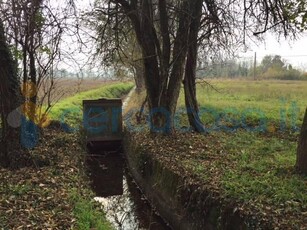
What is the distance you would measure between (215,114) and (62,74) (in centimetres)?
844

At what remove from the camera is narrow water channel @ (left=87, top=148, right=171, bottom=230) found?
851 centimetres

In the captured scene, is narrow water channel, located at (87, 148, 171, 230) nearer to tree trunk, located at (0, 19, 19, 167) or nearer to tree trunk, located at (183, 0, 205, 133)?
tree trunk, located at (0, 19, 19, 167)

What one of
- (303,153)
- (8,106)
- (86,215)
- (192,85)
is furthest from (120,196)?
(303,153)

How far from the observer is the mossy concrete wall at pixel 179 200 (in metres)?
6.04

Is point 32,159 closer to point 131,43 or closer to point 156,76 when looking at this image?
point 156,76

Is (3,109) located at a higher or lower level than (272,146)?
higher

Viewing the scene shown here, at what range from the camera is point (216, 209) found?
6234 millimetres

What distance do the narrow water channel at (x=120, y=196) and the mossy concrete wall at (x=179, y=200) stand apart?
0.89 feet

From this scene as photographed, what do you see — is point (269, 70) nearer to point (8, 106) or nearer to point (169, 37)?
point (169, 37)

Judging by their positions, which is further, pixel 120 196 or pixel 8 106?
pixel 120 196

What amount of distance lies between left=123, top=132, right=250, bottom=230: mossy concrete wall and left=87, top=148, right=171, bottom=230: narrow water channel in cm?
27

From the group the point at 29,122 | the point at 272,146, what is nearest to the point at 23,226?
the point at 29,122

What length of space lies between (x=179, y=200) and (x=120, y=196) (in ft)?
11.7

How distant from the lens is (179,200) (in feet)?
24.7
